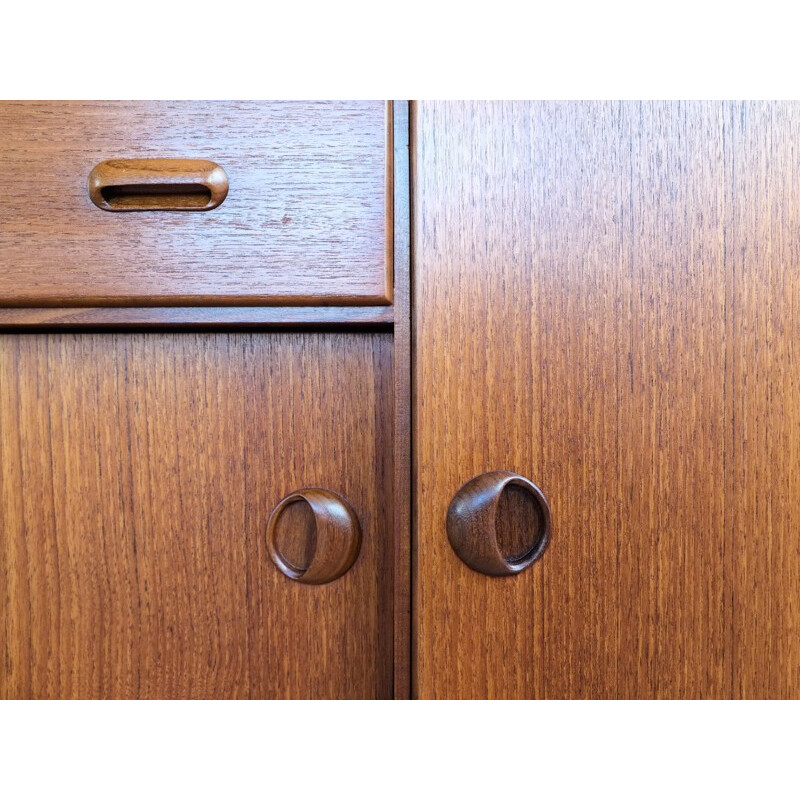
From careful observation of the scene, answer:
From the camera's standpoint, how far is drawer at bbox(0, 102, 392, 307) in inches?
12.7

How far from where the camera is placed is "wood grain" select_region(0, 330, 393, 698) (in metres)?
0.35

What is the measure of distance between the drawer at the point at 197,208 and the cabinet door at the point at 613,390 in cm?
4

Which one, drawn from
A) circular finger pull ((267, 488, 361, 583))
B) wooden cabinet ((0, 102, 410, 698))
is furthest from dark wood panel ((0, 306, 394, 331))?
circular finger pull ((267, 488, 361, 583))

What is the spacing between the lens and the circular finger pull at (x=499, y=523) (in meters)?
0.29

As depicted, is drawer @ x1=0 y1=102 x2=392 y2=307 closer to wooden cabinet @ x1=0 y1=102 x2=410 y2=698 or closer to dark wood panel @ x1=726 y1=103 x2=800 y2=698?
wooden cabinet @ x1=0 y1=102 x2=410 y2=698

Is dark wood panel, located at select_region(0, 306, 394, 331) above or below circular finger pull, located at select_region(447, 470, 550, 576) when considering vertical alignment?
above

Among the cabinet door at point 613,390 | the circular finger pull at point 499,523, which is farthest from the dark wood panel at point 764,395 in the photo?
the circular finger pull at point 499,523

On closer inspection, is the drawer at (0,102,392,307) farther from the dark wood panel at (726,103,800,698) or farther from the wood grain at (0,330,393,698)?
the dark wood panel at (726,103,800,698)

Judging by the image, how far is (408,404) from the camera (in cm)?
32

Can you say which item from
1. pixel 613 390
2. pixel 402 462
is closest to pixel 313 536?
pixel 402 462

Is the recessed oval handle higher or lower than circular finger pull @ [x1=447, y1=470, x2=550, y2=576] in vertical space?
higher

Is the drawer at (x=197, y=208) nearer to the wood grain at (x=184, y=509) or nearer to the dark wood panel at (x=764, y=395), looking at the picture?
the wood grain at (x=184, y=509)

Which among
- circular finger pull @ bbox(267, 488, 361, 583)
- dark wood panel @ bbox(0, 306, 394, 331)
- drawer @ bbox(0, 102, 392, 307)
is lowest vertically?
circular finger pull @ bbox(267, 488, 361, 583)

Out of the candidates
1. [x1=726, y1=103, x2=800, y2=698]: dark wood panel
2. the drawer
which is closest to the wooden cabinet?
the drawer
